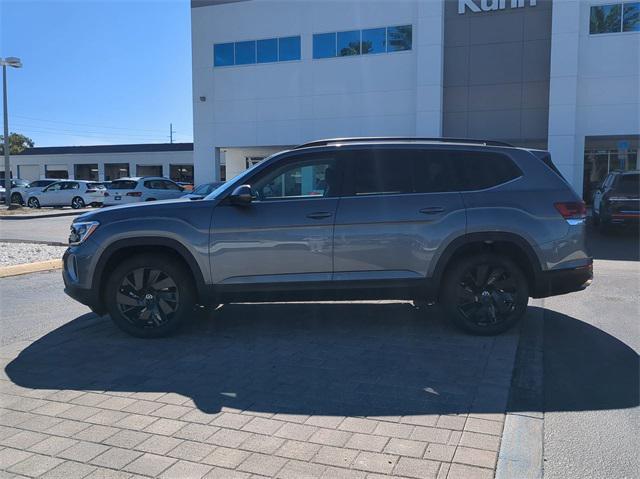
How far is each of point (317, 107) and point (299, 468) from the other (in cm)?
2732

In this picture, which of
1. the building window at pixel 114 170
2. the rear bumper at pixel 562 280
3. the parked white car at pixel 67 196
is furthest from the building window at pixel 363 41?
the building window at pixel 114 170

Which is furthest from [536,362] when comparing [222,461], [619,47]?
[619,47]

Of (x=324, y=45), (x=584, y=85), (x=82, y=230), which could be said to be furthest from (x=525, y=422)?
(x=324, y=45)

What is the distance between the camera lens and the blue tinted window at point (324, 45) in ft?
93.7

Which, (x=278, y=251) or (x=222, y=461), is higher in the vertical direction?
(x=278, y=251)

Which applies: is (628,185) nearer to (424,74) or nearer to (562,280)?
(562,280)

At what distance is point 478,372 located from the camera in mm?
4688

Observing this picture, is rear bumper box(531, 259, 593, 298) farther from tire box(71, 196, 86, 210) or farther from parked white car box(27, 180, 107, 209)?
tire box(71, 196, 86, 210)

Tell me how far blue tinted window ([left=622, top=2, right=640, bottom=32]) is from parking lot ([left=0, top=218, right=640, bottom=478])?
2193 cm

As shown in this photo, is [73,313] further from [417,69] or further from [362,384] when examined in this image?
[417,69]

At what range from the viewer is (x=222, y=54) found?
31141mm

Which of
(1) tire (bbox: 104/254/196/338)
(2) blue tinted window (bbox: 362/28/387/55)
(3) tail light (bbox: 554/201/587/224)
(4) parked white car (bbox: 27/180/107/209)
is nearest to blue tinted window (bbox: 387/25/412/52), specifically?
(2) blue tinted window (bbox: 362/28/387/55)

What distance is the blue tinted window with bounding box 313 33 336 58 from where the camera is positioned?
93.7ft

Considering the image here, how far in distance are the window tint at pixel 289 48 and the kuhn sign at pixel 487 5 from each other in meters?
8.25
